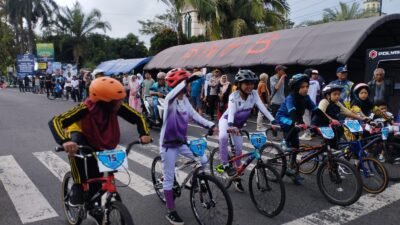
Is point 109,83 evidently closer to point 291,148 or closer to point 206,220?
point 206,220

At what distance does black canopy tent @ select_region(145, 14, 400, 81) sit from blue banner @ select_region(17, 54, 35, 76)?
32.9 metres

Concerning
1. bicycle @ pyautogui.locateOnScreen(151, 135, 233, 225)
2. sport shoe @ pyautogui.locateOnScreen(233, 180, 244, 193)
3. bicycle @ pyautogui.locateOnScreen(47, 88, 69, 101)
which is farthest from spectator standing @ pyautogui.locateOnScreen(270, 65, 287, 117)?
bicycle @ pyautogui.locateOnScreen(47, 88, 69, 101)

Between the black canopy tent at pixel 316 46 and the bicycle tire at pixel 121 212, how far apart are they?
9.71 m

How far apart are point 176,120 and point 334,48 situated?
9061mm

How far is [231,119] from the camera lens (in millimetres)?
5336

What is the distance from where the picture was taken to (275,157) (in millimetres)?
5707

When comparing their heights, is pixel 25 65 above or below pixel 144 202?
above

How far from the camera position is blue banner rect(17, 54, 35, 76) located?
4469 centimetres

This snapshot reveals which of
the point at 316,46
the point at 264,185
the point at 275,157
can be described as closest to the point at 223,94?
the point at 316,46

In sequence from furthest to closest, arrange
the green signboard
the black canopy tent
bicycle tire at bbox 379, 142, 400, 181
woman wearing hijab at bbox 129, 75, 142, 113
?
1. the green signboard
2. woman wearing hijab at bbox 129, 75, 142, 113
3. the black canopy tent
4. bicycle tire at bbox 379, 142, 400, 181

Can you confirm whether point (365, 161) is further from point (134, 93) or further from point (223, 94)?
point (134, 93)

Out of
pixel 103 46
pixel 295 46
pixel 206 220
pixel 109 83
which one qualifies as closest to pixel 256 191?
pixel 206 220

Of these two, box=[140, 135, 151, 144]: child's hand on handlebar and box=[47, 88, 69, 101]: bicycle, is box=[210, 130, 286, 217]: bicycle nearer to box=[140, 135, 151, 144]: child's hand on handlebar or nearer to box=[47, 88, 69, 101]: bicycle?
box=[140, 135, 151, 144]: child's hand on handlebar

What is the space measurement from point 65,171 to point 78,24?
4603 cm
